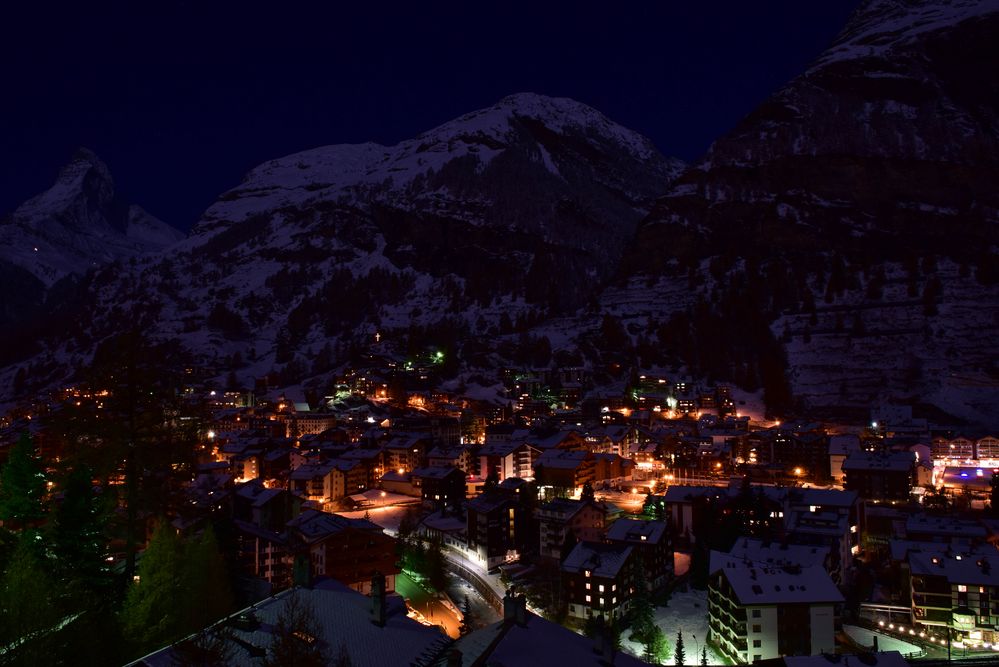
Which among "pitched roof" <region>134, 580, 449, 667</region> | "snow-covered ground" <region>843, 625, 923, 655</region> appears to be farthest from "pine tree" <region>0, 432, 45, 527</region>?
"snow-covered ground" <region>843, 625, 923, 655</region>

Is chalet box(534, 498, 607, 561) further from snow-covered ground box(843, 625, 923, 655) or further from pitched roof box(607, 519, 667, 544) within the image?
snow-covered ground box(843, 625, 923, 655)

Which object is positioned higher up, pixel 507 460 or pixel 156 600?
pixel 156 600

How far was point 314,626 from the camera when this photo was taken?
18.1 meters

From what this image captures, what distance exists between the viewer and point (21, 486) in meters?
28.4

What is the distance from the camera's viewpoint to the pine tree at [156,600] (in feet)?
65.6

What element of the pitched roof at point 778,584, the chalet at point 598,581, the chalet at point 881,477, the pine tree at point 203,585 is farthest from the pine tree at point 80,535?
the chalet at point 881,477

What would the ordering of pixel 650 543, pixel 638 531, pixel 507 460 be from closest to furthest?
pixel 650 543 → pixel 638 531 → pixel 507 460

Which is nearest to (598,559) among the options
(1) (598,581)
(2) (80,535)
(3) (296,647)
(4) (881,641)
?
(1) (598,581)

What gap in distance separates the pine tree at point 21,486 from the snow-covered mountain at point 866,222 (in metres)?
95.3

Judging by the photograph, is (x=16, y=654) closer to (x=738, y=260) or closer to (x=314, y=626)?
(x=314, y=626)

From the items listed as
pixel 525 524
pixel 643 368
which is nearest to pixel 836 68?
pixel 643 368

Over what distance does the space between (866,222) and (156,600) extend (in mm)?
143085

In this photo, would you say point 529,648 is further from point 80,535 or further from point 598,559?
point 598,559

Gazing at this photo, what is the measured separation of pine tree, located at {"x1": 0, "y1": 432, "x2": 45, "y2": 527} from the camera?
28.2 m
